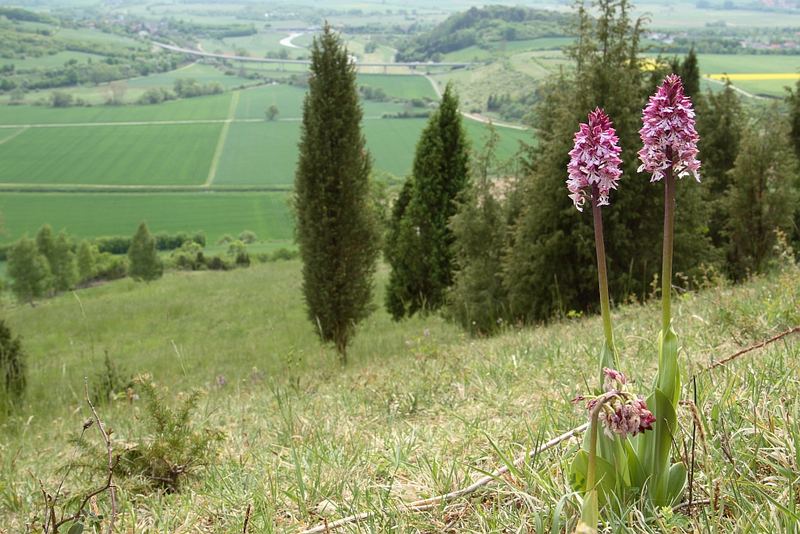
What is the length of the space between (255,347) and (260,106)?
313 ft

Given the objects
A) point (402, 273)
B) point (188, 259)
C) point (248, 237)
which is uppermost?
point (402, 273)

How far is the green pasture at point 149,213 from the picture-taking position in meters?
62.7

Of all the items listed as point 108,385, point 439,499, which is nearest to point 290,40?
point 108,385

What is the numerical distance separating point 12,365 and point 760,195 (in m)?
16.8

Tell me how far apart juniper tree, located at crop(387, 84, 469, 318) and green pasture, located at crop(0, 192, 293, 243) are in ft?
131

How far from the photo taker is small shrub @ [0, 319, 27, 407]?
10.5 metres

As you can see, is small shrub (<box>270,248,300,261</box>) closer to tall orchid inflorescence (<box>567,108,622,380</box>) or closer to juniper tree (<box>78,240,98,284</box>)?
juniper tree (<box>78,240,98,284</box>)

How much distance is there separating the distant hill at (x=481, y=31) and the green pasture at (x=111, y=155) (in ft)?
209

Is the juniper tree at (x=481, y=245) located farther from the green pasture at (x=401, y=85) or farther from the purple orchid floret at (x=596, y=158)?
the green pasture at (x=401, y=85)

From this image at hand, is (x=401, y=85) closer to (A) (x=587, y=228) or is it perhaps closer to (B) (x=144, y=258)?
(B) (x=144, y=258)

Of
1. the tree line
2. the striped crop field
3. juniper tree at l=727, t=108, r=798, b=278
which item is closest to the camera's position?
the tree line

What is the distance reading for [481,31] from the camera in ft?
443

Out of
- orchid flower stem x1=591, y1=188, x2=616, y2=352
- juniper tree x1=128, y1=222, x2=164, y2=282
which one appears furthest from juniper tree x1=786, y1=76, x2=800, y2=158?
juniper tree x1=128, y1=222, x2=164, y2=282

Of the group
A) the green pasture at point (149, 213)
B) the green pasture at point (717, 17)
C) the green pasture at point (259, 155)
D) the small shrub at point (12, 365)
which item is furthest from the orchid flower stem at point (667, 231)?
the green pasture at point (717, 17)
